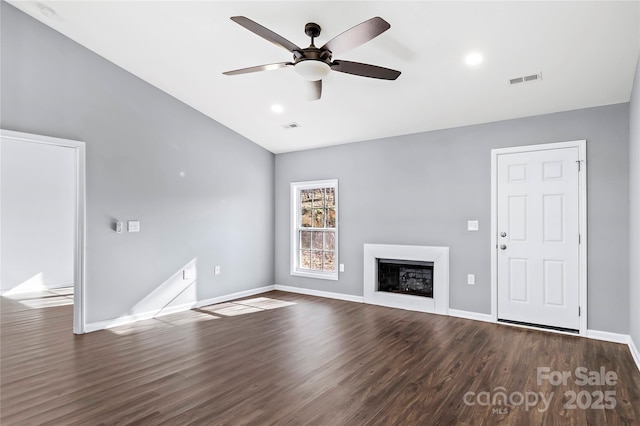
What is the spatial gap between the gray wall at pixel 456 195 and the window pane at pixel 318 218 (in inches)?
19.2

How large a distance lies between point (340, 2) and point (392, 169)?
2.91m

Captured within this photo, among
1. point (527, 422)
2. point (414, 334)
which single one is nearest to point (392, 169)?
point (414, 334)

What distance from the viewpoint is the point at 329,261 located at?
627 centimetres

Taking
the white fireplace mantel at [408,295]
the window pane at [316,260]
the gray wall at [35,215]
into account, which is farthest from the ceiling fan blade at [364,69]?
the gray wall at [35,215]

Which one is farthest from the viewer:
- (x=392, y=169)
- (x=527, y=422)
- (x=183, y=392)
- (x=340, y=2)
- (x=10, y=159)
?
(x=10, y=159)

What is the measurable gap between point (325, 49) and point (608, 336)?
425 centimetres

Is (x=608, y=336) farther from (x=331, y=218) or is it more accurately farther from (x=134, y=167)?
(x=134, y=167)

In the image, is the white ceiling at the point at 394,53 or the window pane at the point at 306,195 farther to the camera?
the window pane at the point at 306,195

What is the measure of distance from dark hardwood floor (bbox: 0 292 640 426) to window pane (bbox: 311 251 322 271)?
172 centimetres

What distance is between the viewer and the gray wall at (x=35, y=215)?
21.5 ft

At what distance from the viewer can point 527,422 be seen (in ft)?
7.50

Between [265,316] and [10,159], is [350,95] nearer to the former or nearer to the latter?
[265,316]

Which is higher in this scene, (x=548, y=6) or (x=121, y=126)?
(x=548, y=6)

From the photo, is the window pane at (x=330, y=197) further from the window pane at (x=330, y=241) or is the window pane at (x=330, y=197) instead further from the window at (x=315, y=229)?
the window pane at (x=330, y=241)
